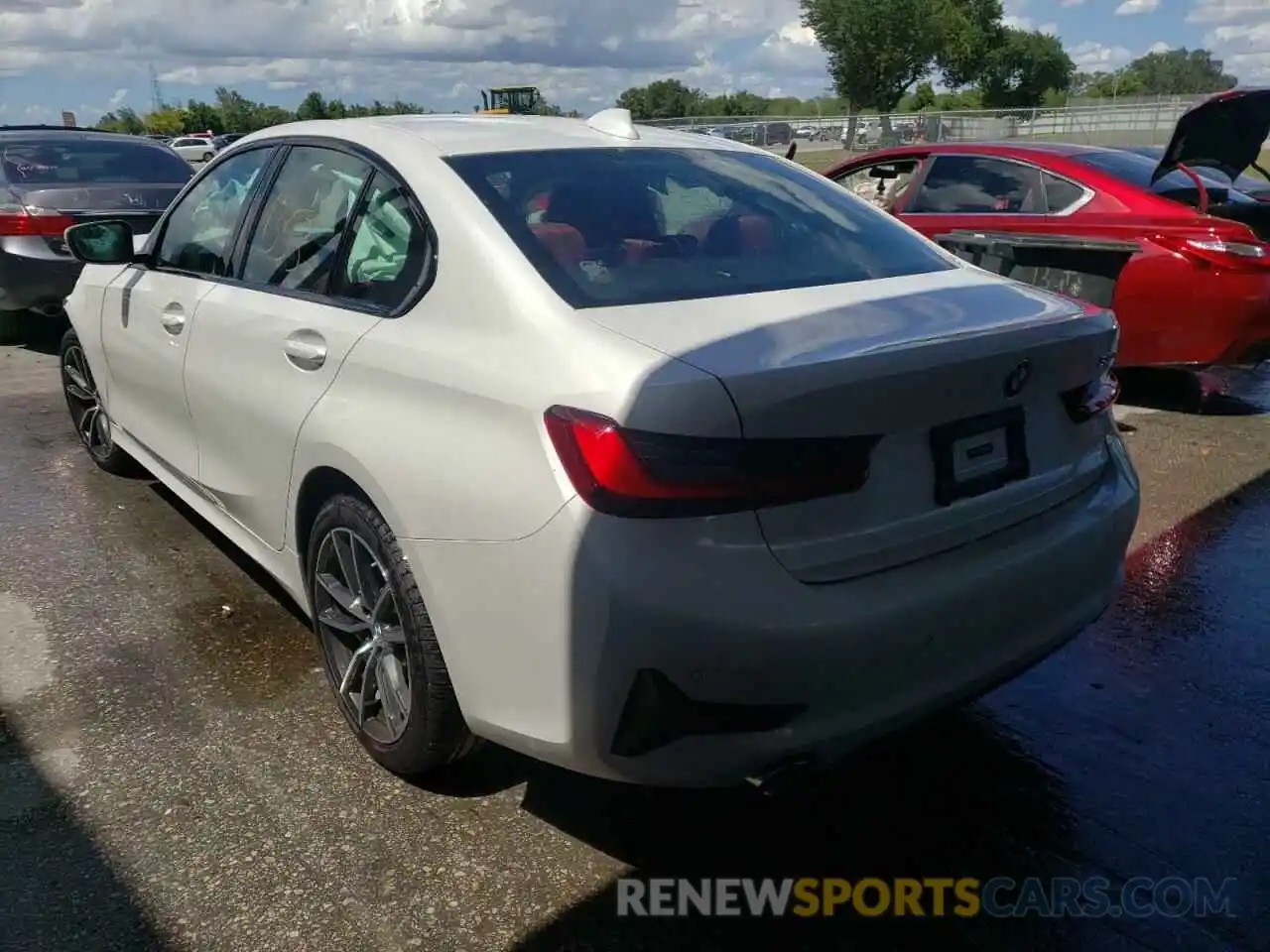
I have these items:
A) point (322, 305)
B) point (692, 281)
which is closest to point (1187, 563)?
point (692, 281)

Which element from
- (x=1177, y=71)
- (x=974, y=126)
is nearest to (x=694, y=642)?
(x=974, y=126)

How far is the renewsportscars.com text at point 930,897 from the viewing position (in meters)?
2.40

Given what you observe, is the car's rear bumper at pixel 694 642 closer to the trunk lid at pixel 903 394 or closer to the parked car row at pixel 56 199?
the trunk lid at pixel 903 394

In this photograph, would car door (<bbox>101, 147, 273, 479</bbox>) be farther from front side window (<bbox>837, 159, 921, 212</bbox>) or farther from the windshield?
the windshield

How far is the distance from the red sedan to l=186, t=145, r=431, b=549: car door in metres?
4.58

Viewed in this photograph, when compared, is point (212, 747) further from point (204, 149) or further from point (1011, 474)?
point (204, 149)

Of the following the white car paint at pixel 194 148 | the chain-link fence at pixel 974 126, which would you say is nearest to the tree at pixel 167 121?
the white car paint at pixel 194 148

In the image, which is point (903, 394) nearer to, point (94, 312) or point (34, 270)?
point (94, 312)

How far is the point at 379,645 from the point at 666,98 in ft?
289

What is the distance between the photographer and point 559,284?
2.42 m

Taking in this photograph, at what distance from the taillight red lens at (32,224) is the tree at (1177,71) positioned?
9698cm

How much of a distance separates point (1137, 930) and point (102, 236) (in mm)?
4070

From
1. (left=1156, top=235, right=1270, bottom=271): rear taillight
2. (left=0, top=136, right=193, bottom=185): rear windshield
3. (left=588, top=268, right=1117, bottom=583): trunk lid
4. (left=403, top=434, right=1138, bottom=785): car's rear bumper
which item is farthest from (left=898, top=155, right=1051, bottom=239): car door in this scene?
(left=0, top=136, right=193, bottom=185): rear windshield

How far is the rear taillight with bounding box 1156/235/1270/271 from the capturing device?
5.90 m
